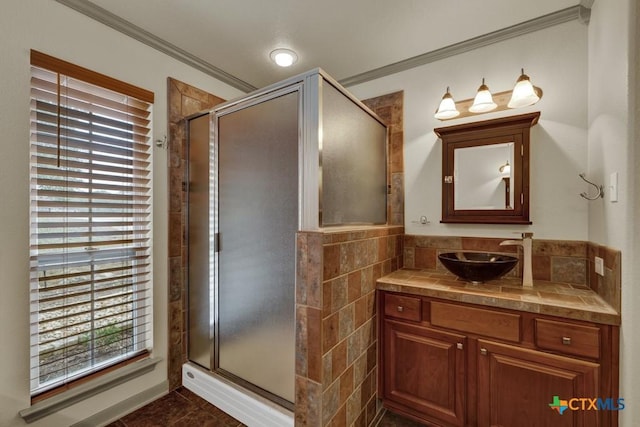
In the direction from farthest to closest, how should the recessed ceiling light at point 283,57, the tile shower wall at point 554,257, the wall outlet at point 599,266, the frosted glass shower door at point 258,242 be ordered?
the recessed ceiling light at point 283,57, the frosted glass shower door at point 258,242, the wall outlet at point 599,266, the tile shower wall at point 554,257

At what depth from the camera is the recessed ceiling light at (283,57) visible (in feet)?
6.97

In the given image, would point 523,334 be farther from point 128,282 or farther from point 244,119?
point 128,282

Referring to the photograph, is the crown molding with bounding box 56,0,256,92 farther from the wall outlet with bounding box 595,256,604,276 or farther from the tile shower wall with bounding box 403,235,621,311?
the wall outlet with bounding box 595,256,604,276

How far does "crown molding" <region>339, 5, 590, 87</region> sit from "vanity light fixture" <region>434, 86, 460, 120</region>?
1.21 feet

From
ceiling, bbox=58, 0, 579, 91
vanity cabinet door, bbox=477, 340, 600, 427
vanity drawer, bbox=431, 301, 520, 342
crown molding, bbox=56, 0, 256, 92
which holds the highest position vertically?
ceiling, bbox=58, 0, 579, 91

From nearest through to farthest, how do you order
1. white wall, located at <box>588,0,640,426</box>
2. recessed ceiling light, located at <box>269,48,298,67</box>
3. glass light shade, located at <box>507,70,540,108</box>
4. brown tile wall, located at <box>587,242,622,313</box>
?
white wall, located at <box>588,0,640,426</box>
brown tile wall, located at <box>587,242,622,313</box>
glass light shade, located at <box>507,70,540,108</box>
recessed ceiling light, located at <box>269,48,298,67</box>

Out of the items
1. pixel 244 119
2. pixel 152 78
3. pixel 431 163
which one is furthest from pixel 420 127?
pixel 152 78

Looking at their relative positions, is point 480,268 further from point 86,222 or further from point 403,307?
point 86,222

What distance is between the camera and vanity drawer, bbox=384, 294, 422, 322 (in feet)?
5.65

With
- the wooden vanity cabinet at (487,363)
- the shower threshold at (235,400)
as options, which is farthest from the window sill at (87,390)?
the wooden vanity cabinet at (487,363)

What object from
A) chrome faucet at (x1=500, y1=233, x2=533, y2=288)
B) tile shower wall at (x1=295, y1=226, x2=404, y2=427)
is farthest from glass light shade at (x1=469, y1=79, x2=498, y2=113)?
tile shower wall at (x1=295, y1=226, x2=404, y2=427)

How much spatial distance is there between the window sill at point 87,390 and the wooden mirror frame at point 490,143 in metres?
2.41

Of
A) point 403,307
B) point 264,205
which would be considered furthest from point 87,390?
point 403,307

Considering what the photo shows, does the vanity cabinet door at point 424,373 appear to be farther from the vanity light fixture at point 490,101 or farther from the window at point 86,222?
the window at point 86,222
